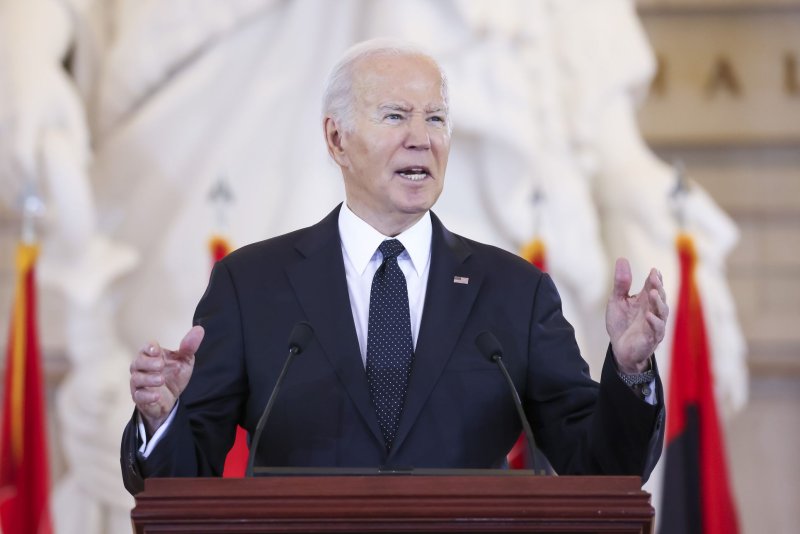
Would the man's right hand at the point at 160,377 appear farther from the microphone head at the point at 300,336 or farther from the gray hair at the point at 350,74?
the gray hair at the point at 350,74

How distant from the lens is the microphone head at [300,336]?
237 centimetres

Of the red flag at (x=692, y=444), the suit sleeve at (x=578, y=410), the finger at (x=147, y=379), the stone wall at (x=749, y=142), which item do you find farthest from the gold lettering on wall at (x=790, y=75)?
the finger at (x=147, y=379)

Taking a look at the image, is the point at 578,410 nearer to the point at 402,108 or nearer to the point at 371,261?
the point at 371,261

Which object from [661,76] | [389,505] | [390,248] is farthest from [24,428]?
[661,76]

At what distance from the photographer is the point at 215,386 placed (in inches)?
97.9

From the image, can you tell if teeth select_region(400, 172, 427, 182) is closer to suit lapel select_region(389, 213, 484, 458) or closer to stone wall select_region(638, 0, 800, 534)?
suit lapel select_region(389, 213, 484, 458)

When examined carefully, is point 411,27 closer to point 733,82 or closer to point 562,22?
point 562,22

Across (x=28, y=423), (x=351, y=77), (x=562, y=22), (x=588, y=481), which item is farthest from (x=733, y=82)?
(x=588, y=481)

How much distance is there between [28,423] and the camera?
4.66 m

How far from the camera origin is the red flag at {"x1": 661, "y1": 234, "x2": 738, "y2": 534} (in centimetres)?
Answer: 479

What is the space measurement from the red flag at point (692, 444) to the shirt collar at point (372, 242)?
2457 mm

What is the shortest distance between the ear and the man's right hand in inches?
20.5

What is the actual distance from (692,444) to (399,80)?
265 cm

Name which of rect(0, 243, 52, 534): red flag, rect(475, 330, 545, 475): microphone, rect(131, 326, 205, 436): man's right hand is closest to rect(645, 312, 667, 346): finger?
rect(475, 330, 545, 475): microphone
